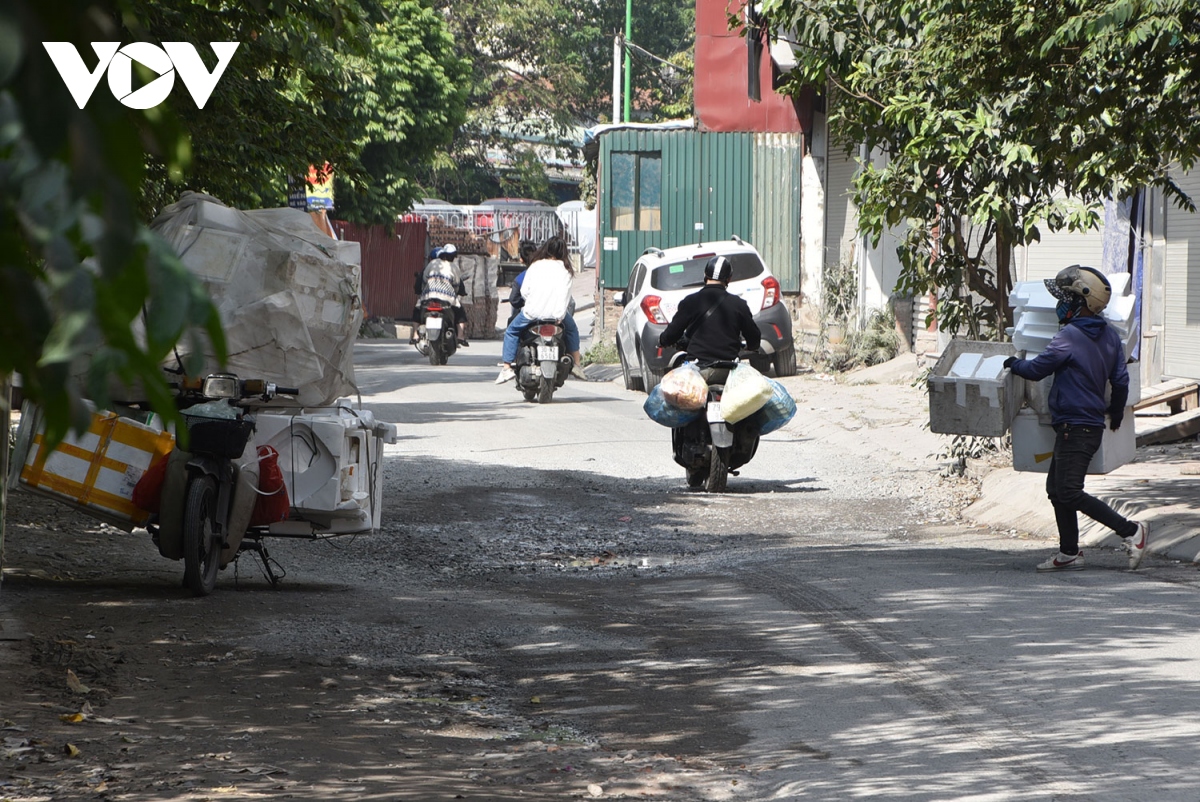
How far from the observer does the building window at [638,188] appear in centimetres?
2656

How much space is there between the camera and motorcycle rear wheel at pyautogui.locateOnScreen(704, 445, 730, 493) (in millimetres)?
11625

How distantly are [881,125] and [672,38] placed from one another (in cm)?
5303

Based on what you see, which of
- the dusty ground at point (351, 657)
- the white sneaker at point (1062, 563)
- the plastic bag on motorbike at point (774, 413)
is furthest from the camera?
the plastic bag on motorbike at point (774, 413)

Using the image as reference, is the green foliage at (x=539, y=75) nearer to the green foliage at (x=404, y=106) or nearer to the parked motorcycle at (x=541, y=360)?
the green foliage at (x=404, y=106)

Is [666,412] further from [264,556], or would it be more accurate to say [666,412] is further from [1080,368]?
[264,556]

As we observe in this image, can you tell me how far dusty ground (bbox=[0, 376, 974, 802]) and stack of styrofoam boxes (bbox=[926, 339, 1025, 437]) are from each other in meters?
1.18

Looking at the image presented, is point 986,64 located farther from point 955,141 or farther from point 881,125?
point 881,125

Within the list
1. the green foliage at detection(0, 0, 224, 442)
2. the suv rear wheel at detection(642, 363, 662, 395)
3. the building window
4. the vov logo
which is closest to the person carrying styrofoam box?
the vov logo

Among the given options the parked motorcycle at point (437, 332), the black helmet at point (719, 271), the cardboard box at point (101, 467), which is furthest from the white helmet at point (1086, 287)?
the parked motorcycle at point (437, 332)

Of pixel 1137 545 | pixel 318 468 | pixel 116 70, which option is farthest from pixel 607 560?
pixel 116 70

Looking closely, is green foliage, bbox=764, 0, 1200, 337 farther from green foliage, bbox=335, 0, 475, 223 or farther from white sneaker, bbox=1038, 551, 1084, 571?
green foliage, bbox=335, 0, 475, 223

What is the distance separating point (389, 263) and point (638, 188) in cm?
1399

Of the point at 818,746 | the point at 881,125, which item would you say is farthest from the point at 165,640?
the point at 881,125

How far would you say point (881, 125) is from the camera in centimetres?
1204
